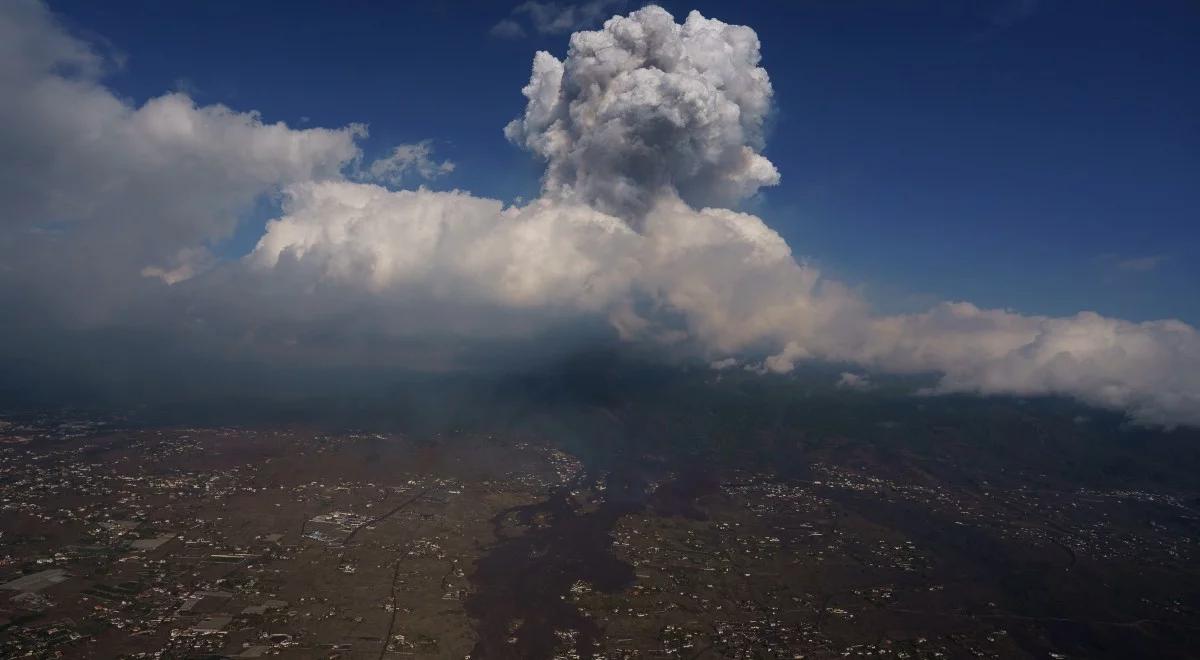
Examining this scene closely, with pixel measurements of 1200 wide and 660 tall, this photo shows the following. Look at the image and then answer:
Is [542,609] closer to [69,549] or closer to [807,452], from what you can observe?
[69,549]

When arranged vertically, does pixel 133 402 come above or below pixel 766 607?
above

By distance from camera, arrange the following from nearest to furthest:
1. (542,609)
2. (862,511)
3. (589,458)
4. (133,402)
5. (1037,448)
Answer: (542,609)
(862,511)
(589,458)
(1037,448)
(133,402)

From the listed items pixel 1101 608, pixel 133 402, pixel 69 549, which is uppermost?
pixel 133 402

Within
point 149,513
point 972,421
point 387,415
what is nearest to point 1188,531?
point 972,421

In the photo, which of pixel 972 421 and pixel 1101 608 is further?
pixel 972 421

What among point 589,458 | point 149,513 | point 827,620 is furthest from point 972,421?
point 149,513

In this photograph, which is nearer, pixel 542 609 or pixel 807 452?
pixel 542 609

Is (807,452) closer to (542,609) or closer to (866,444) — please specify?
(866,444)

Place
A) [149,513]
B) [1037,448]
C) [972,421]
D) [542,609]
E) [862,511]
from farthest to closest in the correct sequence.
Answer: [972,421] < [1037,448] < [862,511] < [149,513] < [542,609]

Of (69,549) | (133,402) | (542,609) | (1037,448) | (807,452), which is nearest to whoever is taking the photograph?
(542,609)
